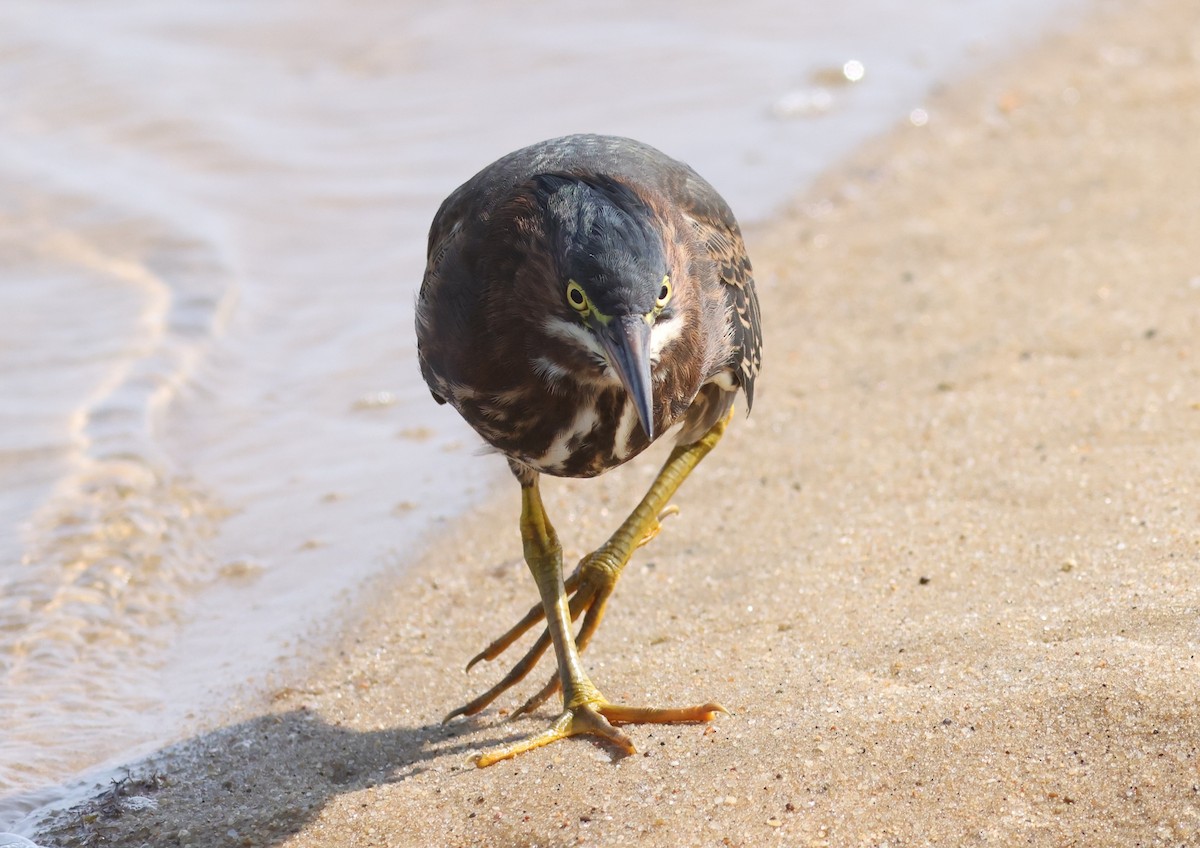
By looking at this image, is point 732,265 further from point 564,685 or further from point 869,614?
point 564,685

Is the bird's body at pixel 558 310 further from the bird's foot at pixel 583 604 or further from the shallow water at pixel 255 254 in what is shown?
the shallow water at pixel 255 254

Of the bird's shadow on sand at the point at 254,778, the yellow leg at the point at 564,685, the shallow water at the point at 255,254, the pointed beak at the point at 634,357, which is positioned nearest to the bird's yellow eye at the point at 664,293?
the pointed beak at the point at 634,357

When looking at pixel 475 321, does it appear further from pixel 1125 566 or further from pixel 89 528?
pixel 89 528

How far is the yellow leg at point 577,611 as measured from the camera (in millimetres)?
4555

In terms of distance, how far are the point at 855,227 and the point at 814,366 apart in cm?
199

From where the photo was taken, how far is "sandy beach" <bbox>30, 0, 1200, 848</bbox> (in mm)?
3928

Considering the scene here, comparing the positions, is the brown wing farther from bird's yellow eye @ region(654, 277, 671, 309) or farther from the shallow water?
the shallow water

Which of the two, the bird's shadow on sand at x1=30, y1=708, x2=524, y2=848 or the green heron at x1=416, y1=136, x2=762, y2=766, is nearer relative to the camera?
the green heron at x1=416, y1=136, x2=762, y2=766

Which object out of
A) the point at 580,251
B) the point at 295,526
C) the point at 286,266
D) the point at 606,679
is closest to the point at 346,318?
the point at 286,266

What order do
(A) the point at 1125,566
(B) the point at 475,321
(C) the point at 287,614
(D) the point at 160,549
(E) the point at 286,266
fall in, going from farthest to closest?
(E) the point at 286,266
(D) the point at 160,549
(C) the point at 287,614
(A) the point at 1125,566
(B) the point at 475,321

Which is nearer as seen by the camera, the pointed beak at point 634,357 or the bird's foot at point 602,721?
the pointed beak at point 634,357

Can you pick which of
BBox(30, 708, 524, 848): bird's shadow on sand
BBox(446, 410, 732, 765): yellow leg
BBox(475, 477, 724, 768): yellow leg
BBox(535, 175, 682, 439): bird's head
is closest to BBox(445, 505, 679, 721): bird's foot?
A: BBox(446, 410, 732, 765): yellow leg

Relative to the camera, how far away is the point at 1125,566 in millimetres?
4812

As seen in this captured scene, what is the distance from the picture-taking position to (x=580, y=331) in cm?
397
